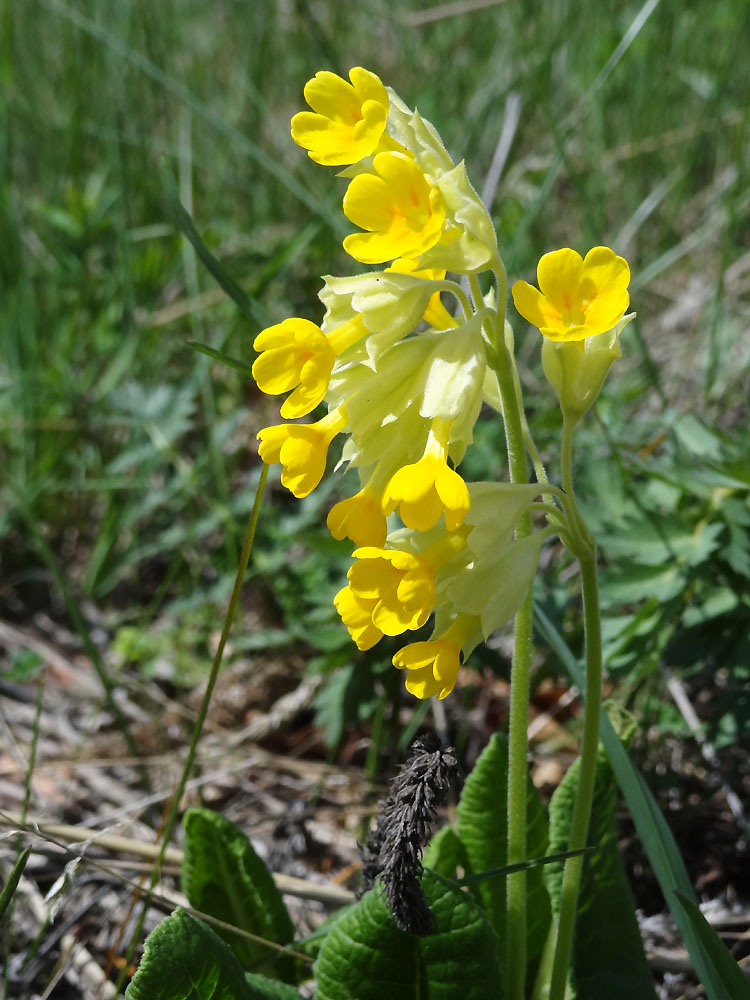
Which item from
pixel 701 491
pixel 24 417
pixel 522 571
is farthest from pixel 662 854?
pixel 24 417

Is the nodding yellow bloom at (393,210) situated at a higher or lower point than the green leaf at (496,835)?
higher

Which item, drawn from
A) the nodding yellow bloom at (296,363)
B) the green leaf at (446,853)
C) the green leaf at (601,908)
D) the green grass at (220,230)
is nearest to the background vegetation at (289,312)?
the green grass at (220,230)

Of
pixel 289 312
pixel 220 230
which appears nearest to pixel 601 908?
pixel 289 312

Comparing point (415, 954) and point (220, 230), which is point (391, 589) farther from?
point (220, 230)

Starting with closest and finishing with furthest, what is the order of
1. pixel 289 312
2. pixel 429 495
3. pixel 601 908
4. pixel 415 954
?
pixel 429 495 → pixel 415 954 → pixel 601 908 → pixel 289 312

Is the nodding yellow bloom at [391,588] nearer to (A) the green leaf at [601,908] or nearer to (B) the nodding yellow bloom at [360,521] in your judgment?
(B) the nodding yellow bloom at [360,521]

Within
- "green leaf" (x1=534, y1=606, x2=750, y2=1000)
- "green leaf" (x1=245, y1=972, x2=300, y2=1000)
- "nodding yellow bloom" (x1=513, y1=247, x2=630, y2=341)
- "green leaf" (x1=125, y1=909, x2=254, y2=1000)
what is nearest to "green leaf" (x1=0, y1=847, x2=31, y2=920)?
"green leaf" (x1=125, y1=909, x2=254, y2=1000)
